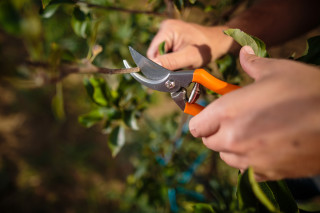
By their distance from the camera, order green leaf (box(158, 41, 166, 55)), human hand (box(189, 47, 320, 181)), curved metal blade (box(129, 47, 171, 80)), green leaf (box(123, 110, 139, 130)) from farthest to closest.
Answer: green leaf (box(123, 110, 139, 130))
green leaf (box(158, 41, 166, 55))
curved metal blade (box(129, 47, 171, 80))
human hand (box(189, 47, 320, 181))

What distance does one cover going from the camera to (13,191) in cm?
214

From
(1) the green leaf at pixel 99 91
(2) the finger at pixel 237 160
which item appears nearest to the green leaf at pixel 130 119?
(1) the green leaf at pixel 99 91

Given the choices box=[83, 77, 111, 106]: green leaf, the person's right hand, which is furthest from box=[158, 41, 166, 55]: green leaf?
box=[83, 77, 111, 106]: green leaf

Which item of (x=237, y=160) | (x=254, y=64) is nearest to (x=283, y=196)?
(x=237, y=160)

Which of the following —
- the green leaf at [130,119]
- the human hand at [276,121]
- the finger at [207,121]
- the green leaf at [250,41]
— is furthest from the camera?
the green leaf at [130,119]

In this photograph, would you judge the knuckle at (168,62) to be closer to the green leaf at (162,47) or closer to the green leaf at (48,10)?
the green leaf at (162,47)

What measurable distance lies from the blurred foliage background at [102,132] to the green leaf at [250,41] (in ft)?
0.81

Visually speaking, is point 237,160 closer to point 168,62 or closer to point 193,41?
point 168,62

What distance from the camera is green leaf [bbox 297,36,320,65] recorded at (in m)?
0.60

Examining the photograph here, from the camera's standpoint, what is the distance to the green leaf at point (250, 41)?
1.84 ft

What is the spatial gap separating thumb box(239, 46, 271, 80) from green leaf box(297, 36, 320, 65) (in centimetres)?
18

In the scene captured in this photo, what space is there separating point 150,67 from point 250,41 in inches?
12.3

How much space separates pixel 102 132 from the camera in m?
2.36

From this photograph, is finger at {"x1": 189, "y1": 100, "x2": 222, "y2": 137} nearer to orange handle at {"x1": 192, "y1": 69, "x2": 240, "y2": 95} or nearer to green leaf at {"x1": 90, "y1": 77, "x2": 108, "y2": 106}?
orange handle at {"x1": 192, "y1": 69, "x2": 240, "y2": 95}
